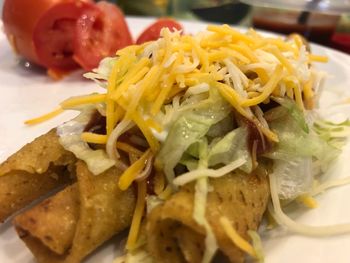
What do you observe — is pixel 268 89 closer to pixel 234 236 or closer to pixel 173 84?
pixel 173 84

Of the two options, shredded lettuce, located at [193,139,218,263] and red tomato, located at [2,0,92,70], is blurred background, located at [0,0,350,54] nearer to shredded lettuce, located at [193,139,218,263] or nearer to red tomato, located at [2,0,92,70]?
red tomato, located at [2,0,92,70]

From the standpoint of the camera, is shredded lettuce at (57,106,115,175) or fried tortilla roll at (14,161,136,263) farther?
shredded lettuce at (57,106,115,175)

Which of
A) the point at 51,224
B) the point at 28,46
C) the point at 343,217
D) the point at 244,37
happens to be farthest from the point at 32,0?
the point at 343,217

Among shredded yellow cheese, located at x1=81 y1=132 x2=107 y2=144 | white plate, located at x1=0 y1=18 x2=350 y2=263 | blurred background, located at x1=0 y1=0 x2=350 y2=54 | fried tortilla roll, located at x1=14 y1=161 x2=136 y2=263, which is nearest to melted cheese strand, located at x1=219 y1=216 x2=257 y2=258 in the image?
white plate, located at x1=0 y1=18 x2=350 y2=263

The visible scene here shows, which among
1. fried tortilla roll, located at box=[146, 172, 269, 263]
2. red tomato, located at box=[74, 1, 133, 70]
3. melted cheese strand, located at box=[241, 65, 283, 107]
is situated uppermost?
melted cheese strand, located at box=[241, 65, 283, 107]

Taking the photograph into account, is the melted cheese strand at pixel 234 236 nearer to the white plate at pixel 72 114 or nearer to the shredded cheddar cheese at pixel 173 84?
the shredded cheddar cheese at pixel 173 84

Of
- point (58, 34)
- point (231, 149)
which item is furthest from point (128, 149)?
point (58, 34)

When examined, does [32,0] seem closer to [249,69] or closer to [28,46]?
[28,46]
